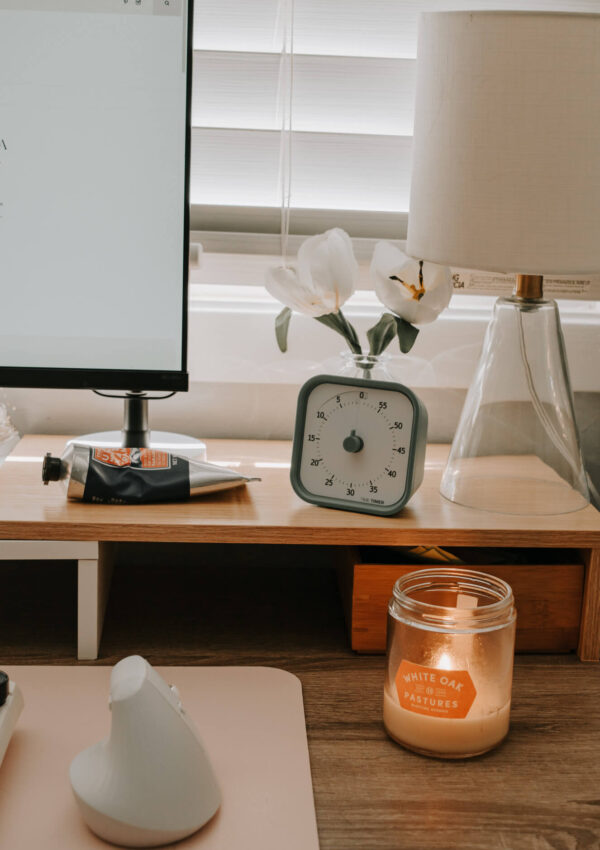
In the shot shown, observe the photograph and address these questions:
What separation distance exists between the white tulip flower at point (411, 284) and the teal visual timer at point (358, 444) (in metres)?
0.12

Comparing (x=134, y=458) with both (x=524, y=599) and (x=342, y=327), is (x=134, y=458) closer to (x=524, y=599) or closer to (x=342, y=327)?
(x=342, y=327)

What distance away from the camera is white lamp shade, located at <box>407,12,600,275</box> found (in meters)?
0.71

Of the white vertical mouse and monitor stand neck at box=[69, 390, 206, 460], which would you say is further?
monitor stand neck at box=[69, 390, 206, 460]

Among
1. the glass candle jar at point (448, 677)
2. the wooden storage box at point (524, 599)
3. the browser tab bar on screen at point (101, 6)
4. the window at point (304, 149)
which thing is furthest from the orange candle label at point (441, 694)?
the browser tab bar on screen at point (101, 6)

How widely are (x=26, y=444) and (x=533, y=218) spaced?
0.60m

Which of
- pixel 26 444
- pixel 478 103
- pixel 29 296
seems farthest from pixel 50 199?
pixel 478 103

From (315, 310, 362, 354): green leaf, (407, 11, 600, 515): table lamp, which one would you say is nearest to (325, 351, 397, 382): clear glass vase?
(315, 310, 362, 354): green leaf

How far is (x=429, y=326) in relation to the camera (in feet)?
3.60

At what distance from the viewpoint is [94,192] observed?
0.88 metres

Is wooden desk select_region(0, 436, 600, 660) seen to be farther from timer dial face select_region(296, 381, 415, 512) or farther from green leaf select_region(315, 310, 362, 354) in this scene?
green leaf select_region(315, 310, 362, 354)

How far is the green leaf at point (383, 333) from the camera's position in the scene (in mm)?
924

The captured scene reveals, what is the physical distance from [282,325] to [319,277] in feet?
0.44

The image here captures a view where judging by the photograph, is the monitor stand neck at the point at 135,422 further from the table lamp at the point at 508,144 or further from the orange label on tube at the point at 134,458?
the table lamp at the point at 508,144

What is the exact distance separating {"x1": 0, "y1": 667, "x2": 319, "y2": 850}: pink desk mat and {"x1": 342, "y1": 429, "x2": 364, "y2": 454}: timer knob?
21cm
